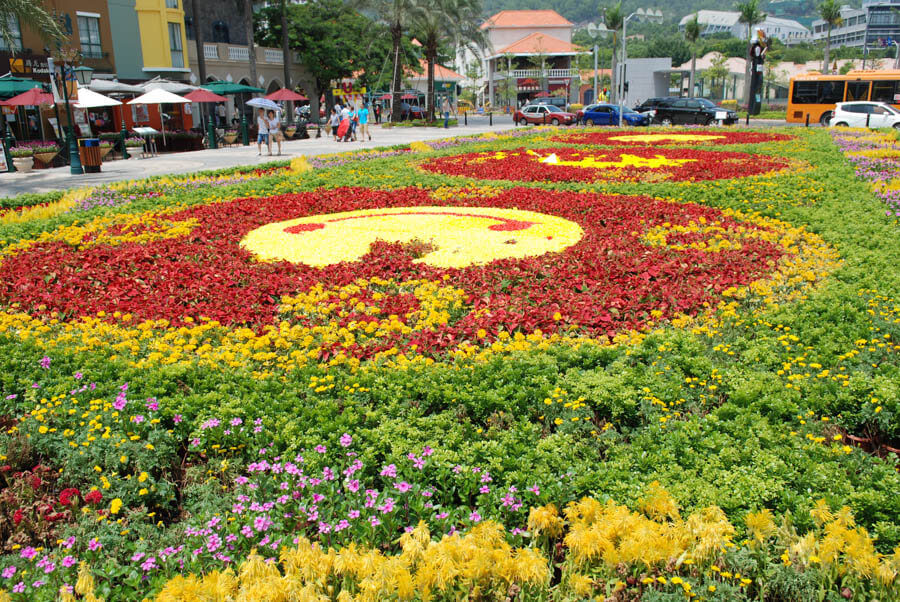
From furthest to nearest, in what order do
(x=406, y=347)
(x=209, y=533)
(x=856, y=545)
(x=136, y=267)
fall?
(x=136, y=267) < (x=406, y=347) < (x=209, y=533) < (x=856, y=545)

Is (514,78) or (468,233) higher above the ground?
(514,78)

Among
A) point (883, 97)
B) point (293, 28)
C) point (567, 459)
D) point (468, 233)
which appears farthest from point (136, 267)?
point (293, 28)

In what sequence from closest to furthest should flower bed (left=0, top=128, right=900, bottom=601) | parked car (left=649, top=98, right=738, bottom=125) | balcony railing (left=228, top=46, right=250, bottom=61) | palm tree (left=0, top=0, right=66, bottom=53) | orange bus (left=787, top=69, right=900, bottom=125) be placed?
flower bed (left=0, top=128, right=900, bottom=601)
palm tree (left=0, top=0, right=66, bottom=53)
orange bus (left=787, top=69, right=900, bottom=125)
parked car (left=649, top=98, right=738, bottom=125)
balcony railing (left=228, top=46, right=250, bottom=61)

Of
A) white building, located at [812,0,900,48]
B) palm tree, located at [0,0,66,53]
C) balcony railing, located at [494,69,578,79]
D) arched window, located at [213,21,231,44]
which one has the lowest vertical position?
palm tree, located at [0,0,66,53]

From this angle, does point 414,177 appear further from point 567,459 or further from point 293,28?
point 293,28

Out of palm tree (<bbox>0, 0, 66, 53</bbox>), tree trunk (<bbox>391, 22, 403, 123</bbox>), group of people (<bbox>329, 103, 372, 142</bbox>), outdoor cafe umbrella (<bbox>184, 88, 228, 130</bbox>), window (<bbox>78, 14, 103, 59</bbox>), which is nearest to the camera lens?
palm tree (<bbox>0, 0, 66, 53</bbox>)

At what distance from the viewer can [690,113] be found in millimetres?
37094

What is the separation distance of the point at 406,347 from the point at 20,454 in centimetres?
272

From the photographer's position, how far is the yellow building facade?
3478 cm

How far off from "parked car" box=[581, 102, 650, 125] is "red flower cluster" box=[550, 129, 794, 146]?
993 cm

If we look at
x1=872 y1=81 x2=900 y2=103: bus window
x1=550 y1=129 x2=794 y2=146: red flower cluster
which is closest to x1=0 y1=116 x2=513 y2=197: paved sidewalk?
x1=550 y1=129 x2=794 y2=146: red flower cluster

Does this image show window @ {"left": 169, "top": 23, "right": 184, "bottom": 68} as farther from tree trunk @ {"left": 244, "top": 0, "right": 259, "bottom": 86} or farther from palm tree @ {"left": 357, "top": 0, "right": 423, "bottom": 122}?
palm tree @ {"left": 357, "top": 0, "right": 423, "bottom": 122}

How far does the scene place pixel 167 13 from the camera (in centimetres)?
3562

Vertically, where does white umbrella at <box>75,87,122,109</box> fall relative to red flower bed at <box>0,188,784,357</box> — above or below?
above
